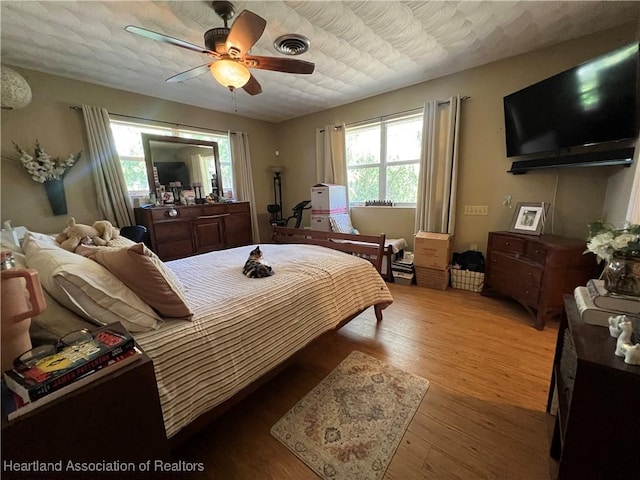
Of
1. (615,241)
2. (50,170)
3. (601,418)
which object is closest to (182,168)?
(50,170)

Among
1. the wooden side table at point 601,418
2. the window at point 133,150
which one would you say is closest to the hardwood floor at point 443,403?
the wooden side table at point 601,418

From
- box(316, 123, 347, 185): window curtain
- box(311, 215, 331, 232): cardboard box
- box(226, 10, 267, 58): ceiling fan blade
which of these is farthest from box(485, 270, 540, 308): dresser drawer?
box(226, 10, 267, 58): ceiling fan blade

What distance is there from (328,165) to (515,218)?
2.71 metres

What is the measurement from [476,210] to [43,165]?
4962mm

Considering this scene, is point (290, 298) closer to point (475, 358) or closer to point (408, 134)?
point (475, 358)

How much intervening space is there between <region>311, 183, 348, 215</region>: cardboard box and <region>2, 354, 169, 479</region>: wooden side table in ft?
10.9

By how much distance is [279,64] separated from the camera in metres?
1.92

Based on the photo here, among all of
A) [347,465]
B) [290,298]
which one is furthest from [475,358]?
[290,298]

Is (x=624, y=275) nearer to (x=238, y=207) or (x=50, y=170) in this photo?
(x=238, y=207)

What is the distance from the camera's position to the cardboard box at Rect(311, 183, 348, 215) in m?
3.86

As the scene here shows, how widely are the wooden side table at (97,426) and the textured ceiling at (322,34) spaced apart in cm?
237

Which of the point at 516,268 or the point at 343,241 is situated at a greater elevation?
the point at 343,241

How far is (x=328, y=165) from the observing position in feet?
14.0

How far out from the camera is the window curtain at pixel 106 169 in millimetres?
2980
